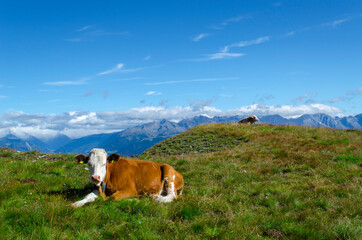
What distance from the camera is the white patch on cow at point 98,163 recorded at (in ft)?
26.4

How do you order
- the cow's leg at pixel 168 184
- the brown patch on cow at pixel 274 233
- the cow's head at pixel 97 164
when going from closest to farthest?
the brown patch on cow at pixel 274 233 < the cow's head at pixel 97 164 < the cow's leg at pixel 168 184

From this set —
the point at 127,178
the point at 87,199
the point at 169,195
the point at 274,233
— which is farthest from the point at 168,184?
the point at 274,233

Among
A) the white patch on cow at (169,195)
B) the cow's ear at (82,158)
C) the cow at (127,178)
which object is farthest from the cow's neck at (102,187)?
the white patch on cow at (169,195)

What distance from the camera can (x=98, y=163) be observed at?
321 inches

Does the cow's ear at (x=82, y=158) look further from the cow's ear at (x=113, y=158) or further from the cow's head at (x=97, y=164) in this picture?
the cow's ear at (x=113, y=158)

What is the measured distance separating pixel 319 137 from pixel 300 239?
71.1 feet

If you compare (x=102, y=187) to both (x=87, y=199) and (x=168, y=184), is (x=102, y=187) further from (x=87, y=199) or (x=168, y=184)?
(x=168, y=184)

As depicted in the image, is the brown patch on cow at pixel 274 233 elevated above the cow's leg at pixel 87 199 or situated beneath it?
situated beneath

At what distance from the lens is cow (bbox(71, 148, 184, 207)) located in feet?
27.0

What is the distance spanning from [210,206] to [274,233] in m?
1.96

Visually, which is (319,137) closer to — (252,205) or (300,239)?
(252,205)

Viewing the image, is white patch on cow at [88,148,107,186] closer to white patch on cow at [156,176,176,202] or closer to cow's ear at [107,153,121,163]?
cow's ear at [107,153,121,163]

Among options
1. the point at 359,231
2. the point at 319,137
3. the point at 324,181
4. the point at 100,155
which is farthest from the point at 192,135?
the point at 359,231

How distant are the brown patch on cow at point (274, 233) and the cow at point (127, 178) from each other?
3.42 meters
